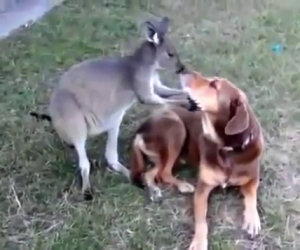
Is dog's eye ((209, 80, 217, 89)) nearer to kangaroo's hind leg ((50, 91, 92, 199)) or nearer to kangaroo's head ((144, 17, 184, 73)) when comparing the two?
kangaroo's head ((144, 17, 184, 73))

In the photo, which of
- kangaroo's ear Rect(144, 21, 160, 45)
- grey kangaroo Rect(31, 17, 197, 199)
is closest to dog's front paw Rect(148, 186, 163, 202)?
grey kangaroo Rect(31, 17, 197, 199)

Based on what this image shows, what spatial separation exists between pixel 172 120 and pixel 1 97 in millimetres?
1421

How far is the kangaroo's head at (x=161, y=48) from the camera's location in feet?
12.7

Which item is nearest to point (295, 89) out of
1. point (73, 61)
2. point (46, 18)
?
point (73, 61)

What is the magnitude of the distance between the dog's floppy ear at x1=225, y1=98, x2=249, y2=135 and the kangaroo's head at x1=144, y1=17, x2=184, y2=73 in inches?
28.6

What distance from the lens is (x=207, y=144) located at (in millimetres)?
3457

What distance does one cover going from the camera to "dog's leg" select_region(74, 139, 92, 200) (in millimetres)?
3674

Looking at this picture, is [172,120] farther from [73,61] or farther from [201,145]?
[73,61]

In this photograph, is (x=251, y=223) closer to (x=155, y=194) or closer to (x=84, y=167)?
(x=155, y=194)

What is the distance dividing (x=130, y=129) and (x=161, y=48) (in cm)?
60

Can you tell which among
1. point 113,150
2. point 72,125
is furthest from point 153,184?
point 72,125

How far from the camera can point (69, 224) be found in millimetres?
3475

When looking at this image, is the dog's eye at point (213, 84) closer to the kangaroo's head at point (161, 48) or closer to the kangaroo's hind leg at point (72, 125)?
the kangaroo's head at point (161, 48)

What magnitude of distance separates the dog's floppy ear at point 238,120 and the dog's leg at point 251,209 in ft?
1.34
